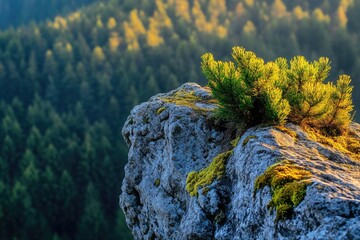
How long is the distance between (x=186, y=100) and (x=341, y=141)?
11.5 feet

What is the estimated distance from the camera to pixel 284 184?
6246mm

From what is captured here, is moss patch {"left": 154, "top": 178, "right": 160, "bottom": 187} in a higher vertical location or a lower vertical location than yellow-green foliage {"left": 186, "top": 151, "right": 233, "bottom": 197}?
higher

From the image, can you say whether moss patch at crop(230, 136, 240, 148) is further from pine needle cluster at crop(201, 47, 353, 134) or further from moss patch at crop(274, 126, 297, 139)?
moss patch at crop(274, 126, 297, 139)

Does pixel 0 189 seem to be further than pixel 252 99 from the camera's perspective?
Yes

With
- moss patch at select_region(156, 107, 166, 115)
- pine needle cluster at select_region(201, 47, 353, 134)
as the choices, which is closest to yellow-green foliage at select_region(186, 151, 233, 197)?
pine needle cluster at select_region(201, 47, 353, 134)

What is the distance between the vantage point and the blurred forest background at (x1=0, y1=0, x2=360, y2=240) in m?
63.9

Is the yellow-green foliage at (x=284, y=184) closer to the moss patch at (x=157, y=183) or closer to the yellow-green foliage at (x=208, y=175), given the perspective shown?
the yellow-green foliage at (x=208, y=175)

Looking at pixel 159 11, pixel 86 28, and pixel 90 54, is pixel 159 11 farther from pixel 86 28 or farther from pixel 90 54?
pixel 90 54

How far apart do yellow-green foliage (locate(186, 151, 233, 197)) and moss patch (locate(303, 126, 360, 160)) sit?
1437 millimetres

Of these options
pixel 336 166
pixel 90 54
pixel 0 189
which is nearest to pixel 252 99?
Answer: pixel 336 166

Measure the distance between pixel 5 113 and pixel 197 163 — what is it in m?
86.2

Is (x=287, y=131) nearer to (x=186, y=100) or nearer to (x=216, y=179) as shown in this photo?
(x=216, y=179)

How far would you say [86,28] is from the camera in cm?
12256

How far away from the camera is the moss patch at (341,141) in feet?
25.4
